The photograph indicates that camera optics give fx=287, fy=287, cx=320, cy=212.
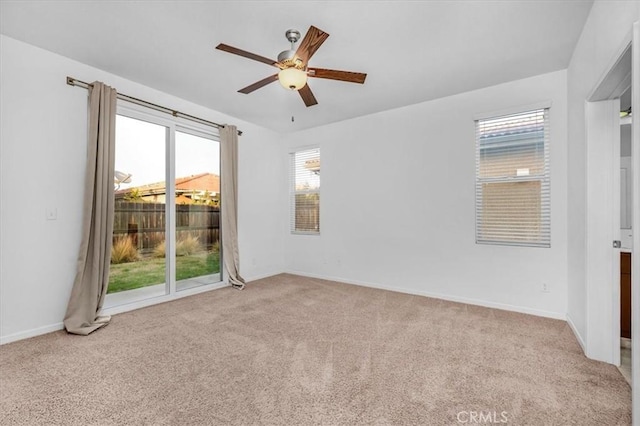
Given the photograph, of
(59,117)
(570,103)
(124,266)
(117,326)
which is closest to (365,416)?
(117,326)

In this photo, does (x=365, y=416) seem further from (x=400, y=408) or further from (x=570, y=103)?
(x=570, y=103)

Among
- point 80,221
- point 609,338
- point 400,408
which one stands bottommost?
point 400,408

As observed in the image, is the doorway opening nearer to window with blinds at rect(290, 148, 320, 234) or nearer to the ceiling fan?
the ceiling fan

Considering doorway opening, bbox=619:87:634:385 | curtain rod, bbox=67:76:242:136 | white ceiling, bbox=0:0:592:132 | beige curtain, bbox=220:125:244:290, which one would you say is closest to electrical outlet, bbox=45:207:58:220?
curtain rod, bbox=67:76:242:136

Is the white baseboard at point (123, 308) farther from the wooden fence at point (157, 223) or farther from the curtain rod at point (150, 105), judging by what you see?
the curtain rod at point (150, 105)

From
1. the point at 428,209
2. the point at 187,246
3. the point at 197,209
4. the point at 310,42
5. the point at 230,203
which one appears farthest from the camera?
the point at 230,203

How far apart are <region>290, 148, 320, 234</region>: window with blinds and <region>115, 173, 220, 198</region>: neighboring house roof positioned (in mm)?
1565

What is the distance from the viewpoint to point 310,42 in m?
2.10

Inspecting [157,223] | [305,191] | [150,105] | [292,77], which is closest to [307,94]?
[292,77]

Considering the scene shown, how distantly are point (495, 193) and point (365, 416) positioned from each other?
Result: 3046 mm

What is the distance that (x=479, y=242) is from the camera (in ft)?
11.9

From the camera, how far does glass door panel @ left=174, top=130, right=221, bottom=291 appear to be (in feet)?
13.4

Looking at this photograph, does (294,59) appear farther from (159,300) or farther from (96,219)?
(159,300)

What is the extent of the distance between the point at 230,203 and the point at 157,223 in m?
1.07
